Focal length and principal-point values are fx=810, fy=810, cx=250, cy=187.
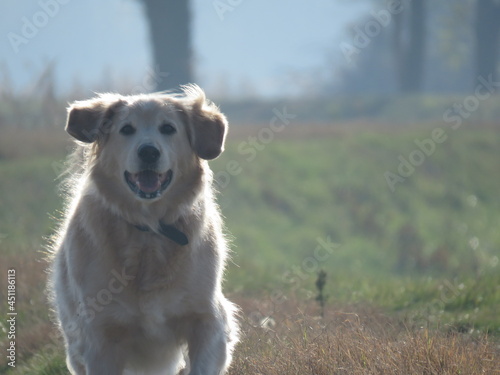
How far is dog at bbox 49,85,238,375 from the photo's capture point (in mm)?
4938

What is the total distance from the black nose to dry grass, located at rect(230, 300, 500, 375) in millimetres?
1483

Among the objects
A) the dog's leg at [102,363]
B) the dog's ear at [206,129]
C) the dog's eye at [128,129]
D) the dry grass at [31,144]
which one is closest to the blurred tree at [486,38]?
the dry grass at [31,144]

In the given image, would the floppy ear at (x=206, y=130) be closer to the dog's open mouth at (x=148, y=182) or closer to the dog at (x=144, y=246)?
the dog at (x=144, y=246)

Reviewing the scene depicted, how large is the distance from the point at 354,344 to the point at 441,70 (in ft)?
214

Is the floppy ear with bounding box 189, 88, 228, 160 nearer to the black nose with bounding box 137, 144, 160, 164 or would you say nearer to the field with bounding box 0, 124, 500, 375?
the black nose with bounding box 137, 144, 160, 164

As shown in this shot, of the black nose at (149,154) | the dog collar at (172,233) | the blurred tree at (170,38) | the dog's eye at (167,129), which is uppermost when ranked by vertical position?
the black nose at (149,154)

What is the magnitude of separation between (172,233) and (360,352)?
1396mm

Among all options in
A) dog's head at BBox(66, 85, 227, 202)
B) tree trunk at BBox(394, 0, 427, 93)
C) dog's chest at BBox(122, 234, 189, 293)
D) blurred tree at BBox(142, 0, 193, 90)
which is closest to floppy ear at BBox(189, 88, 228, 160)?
dog's head at BBox(66, 85, 227, 202)

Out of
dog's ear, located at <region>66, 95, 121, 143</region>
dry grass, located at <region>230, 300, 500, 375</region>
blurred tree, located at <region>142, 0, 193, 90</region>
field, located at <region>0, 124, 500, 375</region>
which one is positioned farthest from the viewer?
blurred tree, located at <region>142, 0, 193, 90</region>

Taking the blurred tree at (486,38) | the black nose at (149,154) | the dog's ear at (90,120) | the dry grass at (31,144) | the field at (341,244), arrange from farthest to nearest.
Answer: the blurred tree at (486,38) < the dry grass at (31,144) < the dog's ear at (90,120) < the field at (341,244) < the black nose at (149,154)

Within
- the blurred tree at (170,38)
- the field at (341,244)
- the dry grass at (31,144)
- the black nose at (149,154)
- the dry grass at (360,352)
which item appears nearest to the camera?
the dry grass at (360,352)

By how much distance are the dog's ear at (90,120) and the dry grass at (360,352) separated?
185 cm

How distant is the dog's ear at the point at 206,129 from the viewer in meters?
5.49

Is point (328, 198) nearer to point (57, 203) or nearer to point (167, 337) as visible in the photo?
point (57, 203)
